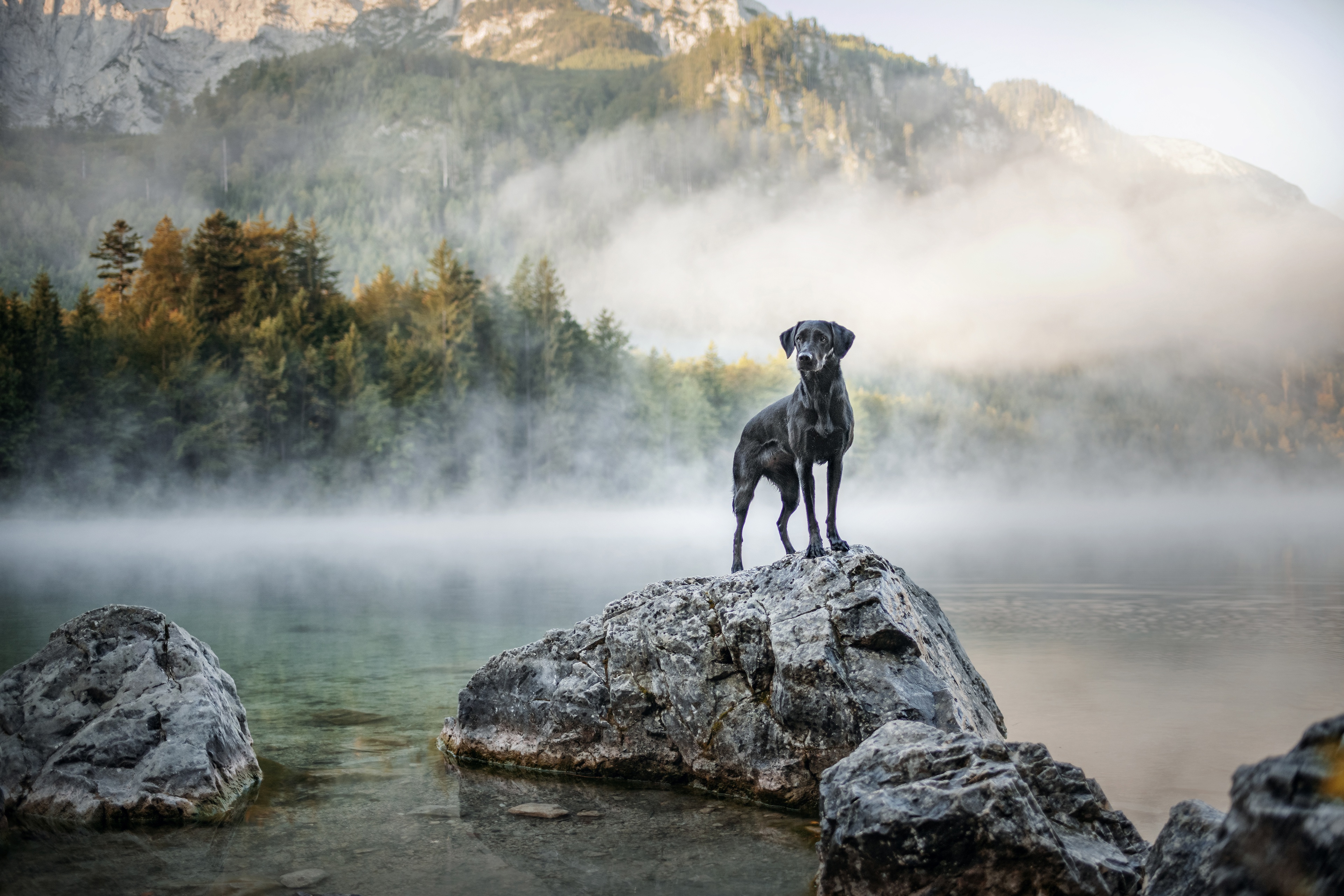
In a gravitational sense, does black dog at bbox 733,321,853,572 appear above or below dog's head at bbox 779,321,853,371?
below

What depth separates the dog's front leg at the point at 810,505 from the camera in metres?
7.64

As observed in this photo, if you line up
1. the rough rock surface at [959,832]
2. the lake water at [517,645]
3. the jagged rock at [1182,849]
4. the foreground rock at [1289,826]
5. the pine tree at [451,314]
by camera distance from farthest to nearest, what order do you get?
the pine tree at [451,314] → the lake water at [517,645] → the rough rock surface at [959,832] → the jagged rock at [1182,849] → the foreground rock at [1289,826]

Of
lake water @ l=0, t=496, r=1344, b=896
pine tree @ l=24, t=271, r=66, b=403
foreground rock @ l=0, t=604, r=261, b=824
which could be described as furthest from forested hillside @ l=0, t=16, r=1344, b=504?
foreground rock @ l=0, t=604, r=261, b=824

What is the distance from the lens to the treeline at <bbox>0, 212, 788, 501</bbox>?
157 ft

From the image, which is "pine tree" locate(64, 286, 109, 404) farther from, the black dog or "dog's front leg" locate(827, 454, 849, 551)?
"dog's front leg" locate(827, 454, 849, 551)

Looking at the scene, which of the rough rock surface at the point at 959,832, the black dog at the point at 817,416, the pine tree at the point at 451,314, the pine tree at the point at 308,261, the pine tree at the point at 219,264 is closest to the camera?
the rough rock surface at the point at 959,832

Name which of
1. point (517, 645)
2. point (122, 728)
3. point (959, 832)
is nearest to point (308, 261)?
point (517, 645)

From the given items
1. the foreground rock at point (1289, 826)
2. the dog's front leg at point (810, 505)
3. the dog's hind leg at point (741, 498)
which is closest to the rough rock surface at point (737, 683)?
the dog's front leg at point (810, 505)

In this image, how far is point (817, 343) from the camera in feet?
24.5

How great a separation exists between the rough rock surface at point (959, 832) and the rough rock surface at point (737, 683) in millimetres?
1552

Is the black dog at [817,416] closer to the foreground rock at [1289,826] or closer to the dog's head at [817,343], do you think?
the dog's head at [817,343]

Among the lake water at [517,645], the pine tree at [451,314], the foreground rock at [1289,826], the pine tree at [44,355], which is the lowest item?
the lake water at [517,645]

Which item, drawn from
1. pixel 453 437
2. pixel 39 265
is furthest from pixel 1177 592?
pixel 39 265

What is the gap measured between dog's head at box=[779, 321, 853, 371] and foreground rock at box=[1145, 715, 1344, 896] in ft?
15.2
